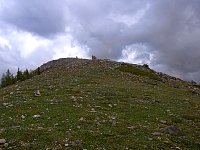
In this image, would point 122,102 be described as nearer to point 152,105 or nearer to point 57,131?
point 152,105

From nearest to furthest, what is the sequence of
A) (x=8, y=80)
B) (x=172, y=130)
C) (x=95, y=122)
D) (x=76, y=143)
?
(x=76, y=143), (x=172, y=130), (x=95, y=122), (x=8, y=80)

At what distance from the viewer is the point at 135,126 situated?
26469 mm

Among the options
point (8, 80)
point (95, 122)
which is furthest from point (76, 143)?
point (8, 80)

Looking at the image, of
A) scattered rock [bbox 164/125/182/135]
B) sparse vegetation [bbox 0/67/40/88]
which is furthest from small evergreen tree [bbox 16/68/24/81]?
scattered rock [bbox 164/125/182/135]

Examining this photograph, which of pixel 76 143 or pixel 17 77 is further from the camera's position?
pixel 17 77

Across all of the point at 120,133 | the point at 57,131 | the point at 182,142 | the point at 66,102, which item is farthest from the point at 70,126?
the point at 66,102

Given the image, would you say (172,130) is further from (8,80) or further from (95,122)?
(8,80)

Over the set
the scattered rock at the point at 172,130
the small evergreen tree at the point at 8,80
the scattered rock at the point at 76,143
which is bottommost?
the scattered rock at the point at 76,143

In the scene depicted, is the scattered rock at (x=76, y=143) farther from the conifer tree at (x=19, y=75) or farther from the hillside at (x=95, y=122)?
the conifer tree at (x=19, y=75)

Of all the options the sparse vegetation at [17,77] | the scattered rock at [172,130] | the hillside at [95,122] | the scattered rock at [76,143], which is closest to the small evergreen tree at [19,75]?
the sparse vegetation at [17,77]

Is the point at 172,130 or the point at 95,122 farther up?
the point at 95,122

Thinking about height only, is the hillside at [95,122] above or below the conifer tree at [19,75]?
below

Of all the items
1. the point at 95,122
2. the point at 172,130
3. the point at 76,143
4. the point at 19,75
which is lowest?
the point at 76,143

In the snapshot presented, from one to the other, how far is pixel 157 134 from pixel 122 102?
13033 millimetres
